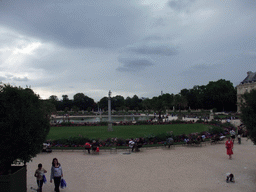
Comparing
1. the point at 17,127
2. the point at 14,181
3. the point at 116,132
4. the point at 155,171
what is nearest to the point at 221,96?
the point at 116,132

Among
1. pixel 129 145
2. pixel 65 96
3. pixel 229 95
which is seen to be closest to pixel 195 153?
pixel 129 145

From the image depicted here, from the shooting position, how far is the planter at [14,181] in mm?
6645

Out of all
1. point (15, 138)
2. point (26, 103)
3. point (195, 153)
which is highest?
point (26, 103)

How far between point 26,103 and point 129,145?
10034 millimetres

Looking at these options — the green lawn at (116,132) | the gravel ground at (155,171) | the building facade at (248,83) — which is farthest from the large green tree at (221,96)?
the gravel ground at (155,171)

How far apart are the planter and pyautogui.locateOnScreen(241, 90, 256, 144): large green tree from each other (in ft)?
31.5

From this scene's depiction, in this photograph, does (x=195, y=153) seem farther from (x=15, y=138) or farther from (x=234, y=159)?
(x=15, y=138)

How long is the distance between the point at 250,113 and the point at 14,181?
10078 mm

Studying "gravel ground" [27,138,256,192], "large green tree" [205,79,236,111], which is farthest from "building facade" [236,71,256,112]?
"gravel ground" [27,138,256,192]

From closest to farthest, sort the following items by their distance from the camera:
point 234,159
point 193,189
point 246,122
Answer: point 193,189 < point 246,122 < point 234,159

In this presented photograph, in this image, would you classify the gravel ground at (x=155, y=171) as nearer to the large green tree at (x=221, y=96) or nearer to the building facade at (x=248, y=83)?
the building facade at (x=248, y=83)

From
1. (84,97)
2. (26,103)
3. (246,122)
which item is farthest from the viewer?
(84,97)

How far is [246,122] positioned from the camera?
382 inches

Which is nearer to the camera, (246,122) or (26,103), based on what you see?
(26,103)
